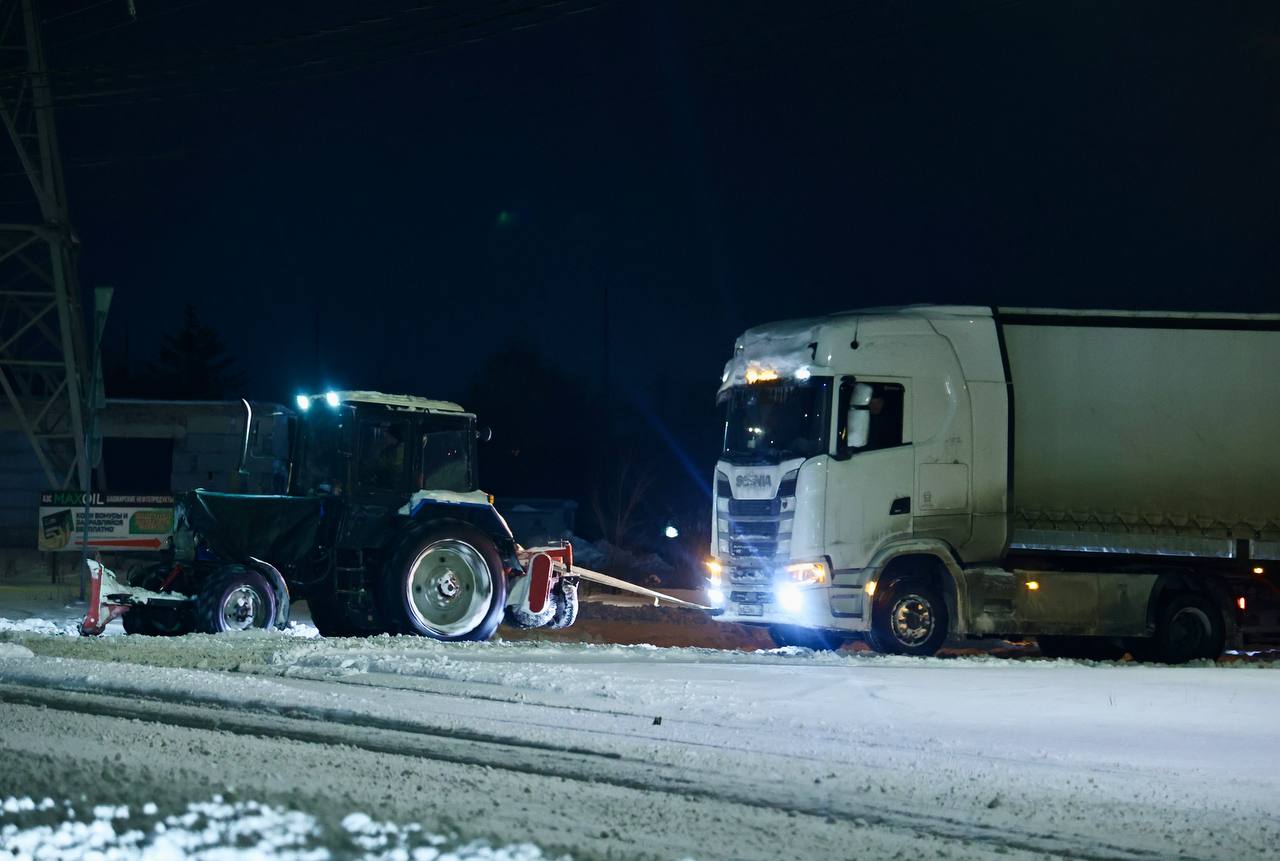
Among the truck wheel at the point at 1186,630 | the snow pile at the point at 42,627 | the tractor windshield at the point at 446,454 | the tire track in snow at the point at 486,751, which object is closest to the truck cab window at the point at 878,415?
the truck wheel at the point at 1186,630

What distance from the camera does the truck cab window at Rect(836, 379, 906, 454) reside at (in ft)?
53.6

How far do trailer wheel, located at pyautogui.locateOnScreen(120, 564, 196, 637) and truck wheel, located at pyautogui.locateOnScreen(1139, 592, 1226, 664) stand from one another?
11135 millimetres

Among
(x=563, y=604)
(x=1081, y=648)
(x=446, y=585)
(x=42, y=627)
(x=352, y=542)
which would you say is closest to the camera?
(x=352, y=542)

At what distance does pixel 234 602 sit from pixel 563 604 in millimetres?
4150

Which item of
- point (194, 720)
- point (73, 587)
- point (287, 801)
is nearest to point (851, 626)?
point (194, 720)

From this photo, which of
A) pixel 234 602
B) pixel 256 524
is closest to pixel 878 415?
pixel 256 524

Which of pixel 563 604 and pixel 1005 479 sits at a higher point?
pixel 1005 479

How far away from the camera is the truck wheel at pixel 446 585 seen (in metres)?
16.6

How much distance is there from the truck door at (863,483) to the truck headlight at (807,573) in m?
0.20

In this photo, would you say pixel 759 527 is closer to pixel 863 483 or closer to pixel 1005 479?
pixel 863 483

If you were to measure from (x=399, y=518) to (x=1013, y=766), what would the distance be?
9414mm

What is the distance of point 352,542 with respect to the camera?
16766 mm

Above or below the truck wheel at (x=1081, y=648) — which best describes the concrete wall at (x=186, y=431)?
above

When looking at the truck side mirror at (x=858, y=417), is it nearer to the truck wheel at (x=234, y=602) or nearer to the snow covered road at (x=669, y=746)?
the snow covered road at (x=669, y=746)
